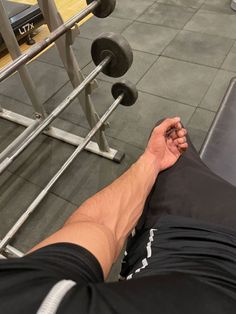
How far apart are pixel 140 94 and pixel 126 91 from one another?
2.16ft

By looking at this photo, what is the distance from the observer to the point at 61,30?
1.25m

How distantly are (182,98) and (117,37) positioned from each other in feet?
3.11

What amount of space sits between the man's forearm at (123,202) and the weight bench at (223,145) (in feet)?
0.74

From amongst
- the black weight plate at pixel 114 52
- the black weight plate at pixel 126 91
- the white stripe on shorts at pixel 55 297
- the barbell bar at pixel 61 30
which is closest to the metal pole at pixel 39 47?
the barbell bar at pixel 61 30

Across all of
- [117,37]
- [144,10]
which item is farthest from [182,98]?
[144,10]

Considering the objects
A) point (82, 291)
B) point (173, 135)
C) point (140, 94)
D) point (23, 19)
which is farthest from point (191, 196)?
point (23, 19)

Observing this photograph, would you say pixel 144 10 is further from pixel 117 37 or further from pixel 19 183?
pixel 19 183

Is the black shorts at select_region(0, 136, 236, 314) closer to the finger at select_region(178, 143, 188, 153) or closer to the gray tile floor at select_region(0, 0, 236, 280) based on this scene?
the finger at select_region(178, 143, 188, 153)

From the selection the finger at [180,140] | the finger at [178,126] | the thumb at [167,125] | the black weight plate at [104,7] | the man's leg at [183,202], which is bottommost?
the man's leg at [183,202]

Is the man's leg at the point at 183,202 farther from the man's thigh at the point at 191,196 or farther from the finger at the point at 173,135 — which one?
the finger at the point at 173,135

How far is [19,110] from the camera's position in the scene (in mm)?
2240

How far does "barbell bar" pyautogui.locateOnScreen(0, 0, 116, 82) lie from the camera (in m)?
1.10

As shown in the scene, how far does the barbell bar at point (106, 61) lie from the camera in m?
1.32

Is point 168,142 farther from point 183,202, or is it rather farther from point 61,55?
point 61,55
